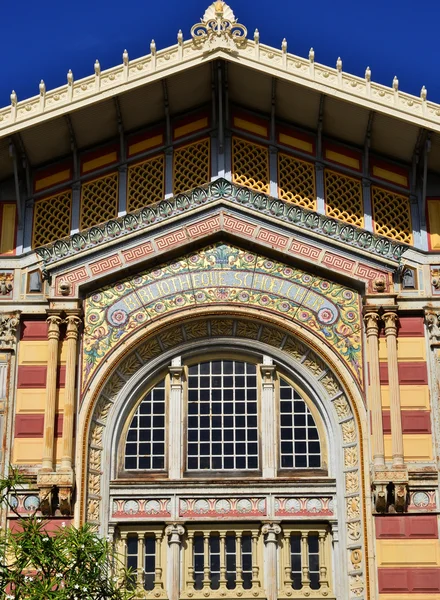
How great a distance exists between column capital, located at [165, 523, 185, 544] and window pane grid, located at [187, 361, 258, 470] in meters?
1.40

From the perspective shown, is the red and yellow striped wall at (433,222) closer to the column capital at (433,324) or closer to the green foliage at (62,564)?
the column capital at (433,324)

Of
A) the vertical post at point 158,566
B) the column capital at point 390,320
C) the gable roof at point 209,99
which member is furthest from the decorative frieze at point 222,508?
the gable roof at point 209,99

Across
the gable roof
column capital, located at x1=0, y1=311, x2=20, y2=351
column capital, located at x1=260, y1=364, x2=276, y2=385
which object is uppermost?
the gable roof

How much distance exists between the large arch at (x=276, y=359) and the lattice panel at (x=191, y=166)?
3.15m

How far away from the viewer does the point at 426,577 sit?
25953 mm

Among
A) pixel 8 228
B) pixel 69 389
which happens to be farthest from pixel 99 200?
pixel 69 389

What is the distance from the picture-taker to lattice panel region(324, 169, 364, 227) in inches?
1163

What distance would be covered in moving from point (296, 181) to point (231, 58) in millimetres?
3218

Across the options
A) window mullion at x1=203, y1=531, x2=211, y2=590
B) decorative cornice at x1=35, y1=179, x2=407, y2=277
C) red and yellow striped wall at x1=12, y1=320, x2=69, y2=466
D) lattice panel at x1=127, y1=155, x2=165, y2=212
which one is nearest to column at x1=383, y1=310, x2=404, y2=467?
decorative cornice at x1=35, y1=179, x2=407, y2=277

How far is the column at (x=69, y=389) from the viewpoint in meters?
26.8

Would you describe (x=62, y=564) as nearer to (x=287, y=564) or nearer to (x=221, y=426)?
(x=287, y=564)

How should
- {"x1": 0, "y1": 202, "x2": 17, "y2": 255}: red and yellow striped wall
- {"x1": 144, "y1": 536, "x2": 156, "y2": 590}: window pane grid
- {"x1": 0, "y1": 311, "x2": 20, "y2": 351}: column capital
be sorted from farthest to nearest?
{"x1": 0, "y1": 202, "x2": 17, "y2": 255}: red and yellow striped wall → {"x1": 0, "y1": 311, "x2": 20, "y2": 351}: column capital → {"x1": 144, "y1": 536, "x2": 156, "y2": 590}: window pane grid

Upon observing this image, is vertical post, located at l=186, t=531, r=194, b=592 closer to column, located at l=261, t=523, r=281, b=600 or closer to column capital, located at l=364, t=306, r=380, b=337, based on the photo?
column, located at l=261, t=523, r=281, b=600

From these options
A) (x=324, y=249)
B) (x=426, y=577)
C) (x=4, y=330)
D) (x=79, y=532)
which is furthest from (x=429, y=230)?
(x=79, y=532)
